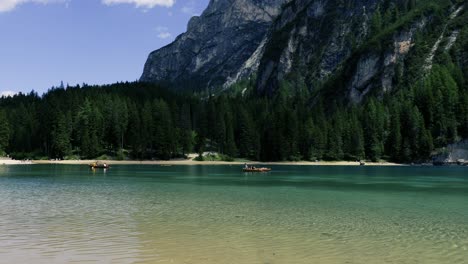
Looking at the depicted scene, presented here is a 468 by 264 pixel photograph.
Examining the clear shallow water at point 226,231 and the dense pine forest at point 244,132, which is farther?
the dense pine forest at point 244,132

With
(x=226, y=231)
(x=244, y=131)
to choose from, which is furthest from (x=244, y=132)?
(x=226, y=231)

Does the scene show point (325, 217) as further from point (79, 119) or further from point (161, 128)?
point (79, 119)

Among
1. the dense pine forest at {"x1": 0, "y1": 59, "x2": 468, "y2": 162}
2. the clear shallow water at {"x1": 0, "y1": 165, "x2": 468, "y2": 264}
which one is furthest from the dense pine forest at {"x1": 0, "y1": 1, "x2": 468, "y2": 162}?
the clear shallow water at {"x1": 0, "y1": 165, "x2": 468, "y2": 264}

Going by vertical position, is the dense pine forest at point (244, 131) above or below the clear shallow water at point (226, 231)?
above

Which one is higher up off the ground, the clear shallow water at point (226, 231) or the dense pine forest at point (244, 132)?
the dense pine forest at point (244, 132)

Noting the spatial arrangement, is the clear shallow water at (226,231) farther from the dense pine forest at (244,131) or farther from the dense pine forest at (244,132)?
the dense pine forest at (244,131)

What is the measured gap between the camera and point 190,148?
577 ft

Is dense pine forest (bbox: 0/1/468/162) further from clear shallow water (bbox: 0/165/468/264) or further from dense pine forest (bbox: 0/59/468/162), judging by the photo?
clear shallow water (bbox: 0/165/468/264)

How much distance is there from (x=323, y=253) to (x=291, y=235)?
456cm

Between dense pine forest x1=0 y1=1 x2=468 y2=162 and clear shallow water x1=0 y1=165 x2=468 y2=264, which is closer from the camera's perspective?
clear shallow water x1=0 y1=165 x2=468 y2=264

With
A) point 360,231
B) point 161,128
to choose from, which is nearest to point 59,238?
point 360,231

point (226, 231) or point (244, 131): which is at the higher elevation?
point (244, 131)

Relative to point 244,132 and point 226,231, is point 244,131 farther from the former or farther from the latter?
point 226,231

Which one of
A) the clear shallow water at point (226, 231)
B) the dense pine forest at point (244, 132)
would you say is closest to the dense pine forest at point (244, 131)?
the dense pine forest at point (244, 132)
